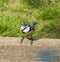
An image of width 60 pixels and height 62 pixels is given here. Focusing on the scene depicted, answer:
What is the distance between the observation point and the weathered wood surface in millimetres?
1547

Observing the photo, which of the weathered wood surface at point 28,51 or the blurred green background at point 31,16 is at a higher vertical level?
the weathered wood surface at point 28,51

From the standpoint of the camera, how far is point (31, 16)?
317 cm

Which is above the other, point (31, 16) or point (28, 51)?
point (28, 51)

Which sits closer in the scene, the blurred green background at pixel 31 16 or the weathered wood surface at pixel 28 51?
the weathered wood surface at pixel 28 51

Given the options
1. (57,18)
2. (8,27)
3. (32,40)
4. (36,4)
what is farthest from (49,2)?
(32,40)

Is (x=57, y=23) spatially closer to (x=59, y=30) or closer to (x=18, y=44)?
(x=59, y=30)

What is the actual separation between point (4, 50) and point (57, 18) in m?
1.60

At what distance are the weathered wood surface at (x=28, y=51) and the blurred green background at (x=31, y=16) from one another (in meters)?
1.15

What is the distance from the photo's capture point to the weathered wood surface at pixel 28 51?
1.55 m

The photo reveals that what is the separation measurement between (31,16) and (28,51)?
1.63 meters

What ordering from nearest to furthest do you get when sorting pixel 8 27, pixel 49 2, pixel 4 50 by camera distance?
pixel 4 50 < pixel 8 27 < pixel 49 2

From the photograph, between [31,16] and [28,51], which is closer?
[28,51]

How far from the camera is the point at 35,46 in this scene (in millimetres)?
1609

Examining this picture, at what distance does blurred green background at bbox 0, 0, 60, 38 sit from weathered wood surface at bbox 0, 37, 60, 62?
115cm
